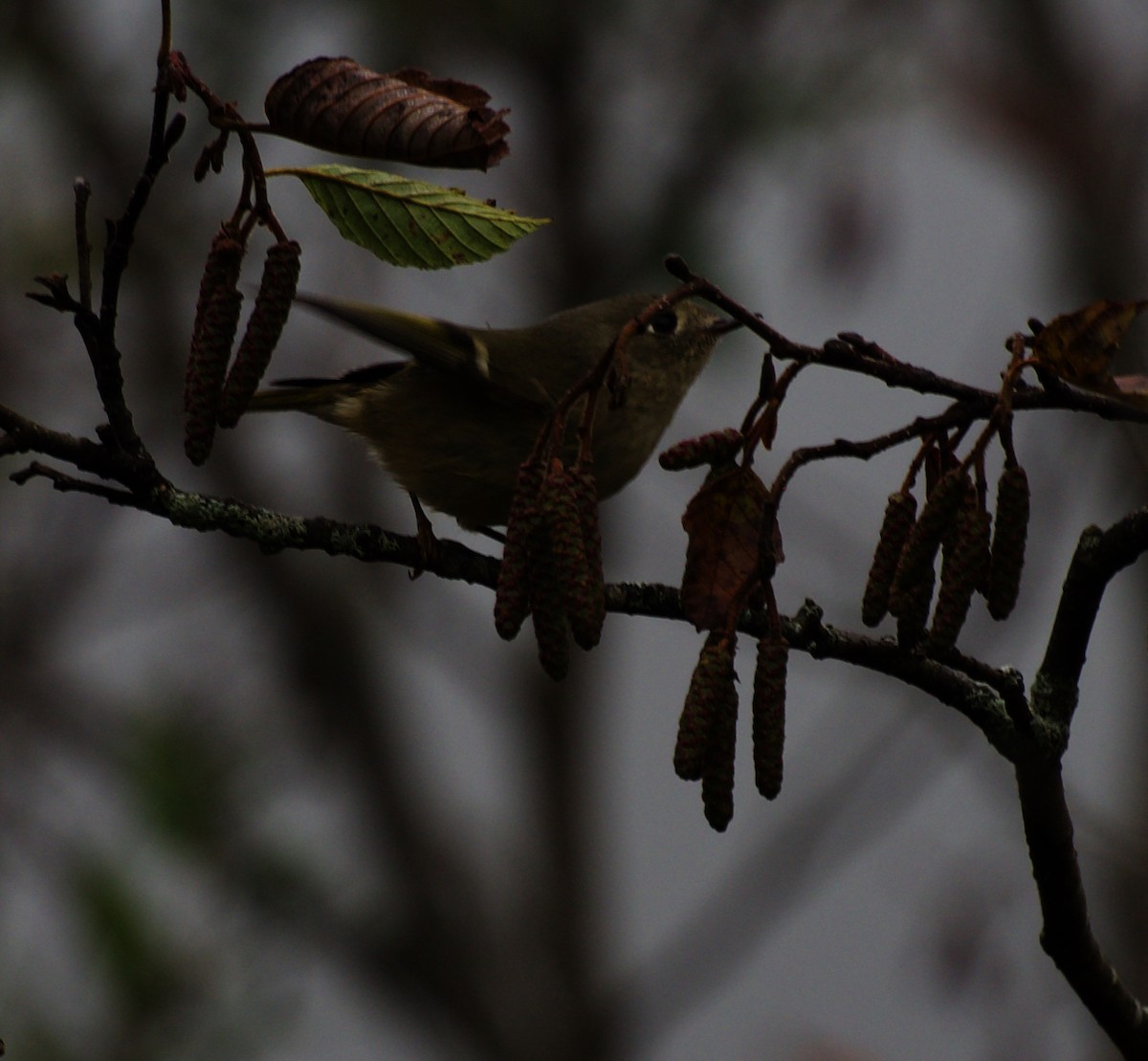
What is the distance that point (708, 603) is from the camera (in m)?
1.50

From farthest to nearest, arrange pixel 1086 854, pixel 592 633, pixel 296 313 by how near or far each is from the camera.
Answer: pixel 296 313, pixel 1086 854, pixel 592 633

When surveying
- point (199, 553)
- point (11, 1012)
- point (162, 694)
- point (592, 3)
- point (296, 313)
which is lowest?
point (11, 1012)

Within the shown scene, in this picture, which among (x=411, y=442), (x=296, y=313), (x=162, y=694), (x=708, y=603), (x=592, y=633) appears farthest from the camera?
(x=296, y=313)

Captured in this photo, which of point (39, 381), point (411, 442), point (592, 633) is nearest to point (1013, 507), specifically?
point (592, 633)

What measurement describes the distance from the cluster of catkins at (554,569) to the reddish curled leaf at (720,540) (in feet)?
0.43

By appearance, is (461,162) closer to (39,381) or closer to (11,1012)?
(11,1012)

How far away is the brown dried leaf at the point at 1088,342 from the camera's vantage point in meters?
1.39

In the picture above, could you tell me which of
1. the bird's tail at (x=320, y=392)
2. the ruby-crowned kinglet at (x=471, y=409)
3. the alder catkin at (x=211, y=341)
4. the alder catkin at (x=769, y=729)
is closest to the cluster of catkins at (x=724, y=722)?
the alder catkin at (x=769, y=729)

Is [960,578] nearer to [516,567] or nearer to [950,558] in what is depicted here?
[950,558]

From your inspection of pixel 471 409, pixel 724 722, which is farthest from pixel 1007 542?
pixel 471 409

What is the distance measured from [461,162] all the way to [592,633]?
45cm

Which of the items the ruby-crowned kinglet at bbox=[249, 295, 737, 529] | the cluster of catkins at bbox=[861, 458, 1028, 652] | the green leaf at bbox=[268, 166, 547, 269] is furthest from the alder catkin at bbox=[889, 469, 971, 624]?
the ruby-crowned kinglet at bbox=[249, 295, 737, 529]

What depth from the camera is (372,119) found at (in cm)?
140

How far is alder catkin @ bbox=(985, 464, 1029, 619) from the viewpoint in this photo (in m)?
1.42
